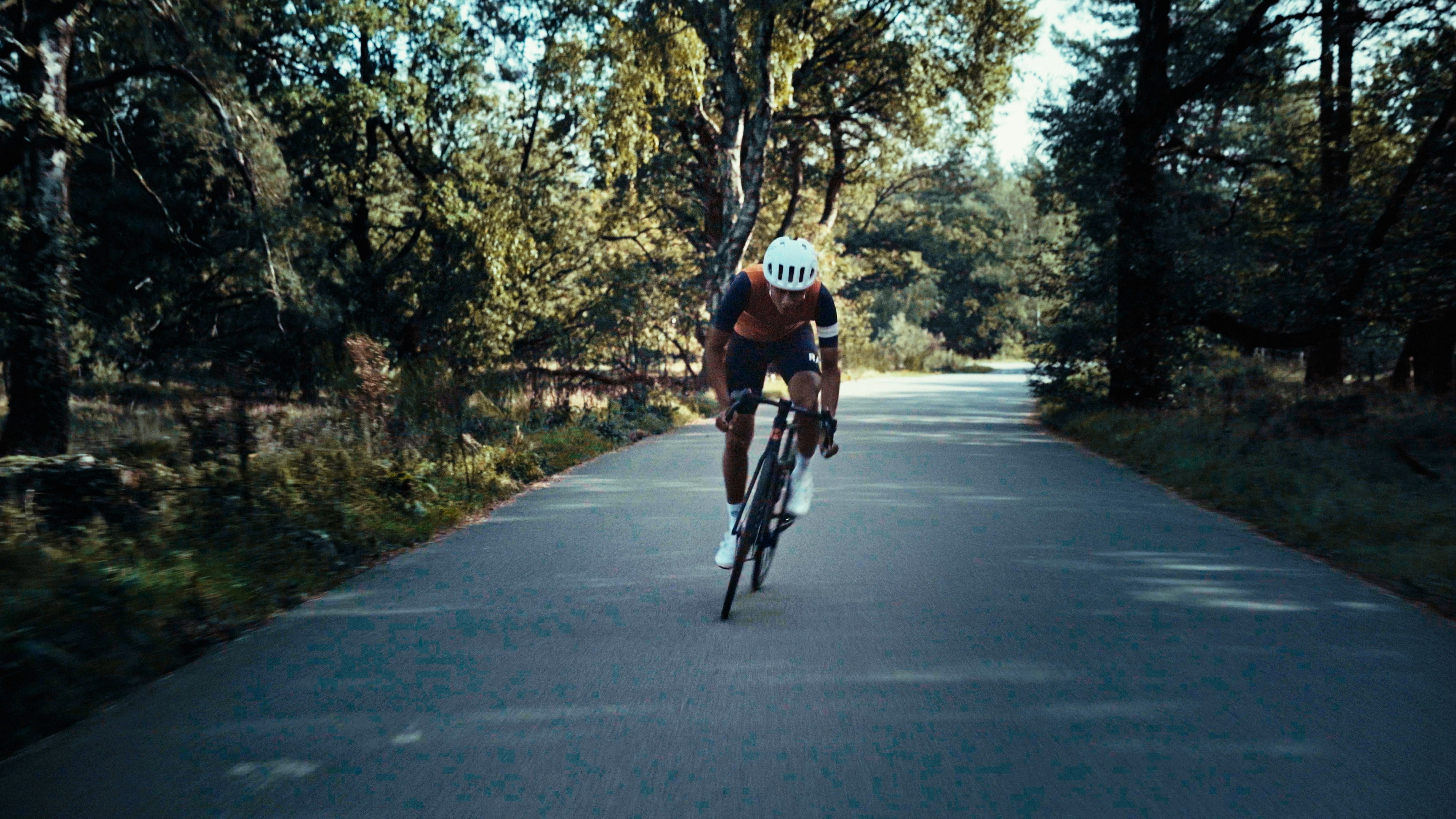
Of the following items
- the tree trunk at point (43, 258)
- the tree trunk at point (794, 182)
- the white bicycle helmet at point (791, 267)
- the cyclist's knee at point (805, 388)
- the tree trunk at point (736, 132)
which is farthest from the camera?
the tree trunk at point (794, 182)

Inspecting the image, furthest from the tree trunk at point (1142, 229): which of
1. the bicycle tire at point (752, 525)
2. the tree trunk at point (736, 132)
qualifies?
the bicycle tire at point (752, 525)

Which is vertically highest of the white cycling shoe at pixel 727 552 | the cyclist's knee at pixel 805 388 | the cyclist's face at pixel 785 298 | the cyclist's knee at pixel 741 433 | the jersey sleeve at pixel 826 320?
the cyclist's face at pixel 785 298

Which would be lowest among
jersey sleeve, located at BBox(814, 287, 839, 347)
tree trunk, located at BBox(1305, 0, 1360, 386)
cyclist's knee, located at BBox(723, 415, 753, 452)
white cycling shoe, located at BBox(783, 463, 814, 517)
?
white cycling shoe, located at BBox(783, 463, 814, 517)

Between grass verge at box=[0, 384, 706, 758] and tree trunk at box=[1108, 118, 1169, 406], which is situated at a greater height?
tree trunk at box=[1108, 118, 1169, 406]

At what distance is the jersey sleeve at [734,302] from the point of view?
5.77 m

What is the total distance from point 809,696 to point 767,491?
159 centimetres

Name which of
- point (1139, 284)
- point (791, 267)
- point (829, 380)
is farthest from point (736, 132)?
point (791, 267)

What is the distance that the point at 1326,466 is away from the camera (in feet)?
33.0

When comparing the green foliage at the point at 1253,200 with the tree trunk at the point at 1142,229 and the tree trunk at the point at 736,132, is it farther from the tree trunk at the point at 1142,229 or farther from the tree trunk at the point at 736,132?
the tree trunk at the point at 736,132

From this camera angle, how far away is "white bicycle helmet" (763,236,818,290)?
5.35m

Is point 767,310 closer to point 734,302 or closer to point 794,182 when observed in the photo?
point 734,302

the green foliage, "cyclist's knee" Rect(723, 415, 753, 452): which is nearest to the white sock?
"cyclist's knee" Rect(723, 415, 753, 452)

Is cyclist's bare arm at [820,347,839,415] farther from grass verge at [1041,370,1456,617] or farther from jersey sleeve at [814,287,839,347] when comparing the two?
grass verge at [1041,370,1456,617]

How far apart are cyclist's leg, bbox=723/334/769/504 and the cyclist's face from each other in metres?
0.56
